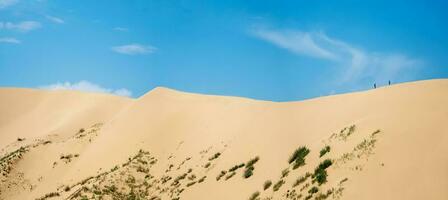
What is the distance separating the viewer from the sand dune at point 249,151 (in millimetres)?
17531

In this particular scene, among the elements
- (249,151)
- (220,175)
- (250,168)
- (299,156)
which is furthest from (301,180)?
(249,151)

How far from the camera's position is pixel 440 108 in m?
20.4

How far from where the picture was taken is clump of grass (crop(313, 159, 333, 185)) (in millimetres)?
18850

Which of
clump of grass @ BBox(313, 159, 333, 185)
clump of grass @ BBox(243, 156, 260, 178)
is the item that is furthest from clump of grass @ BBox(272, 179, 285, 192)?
clump of grass @ BBox(243, 156, 260, 178)

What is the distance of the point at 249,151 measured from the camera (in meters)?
30.2

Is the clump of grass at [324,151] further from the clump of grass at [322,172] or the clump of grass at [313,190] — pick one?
the clump of grass at [313,190]

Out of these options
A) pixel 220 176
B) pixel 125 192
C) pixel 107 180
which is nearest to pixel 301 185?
pixel 220 176

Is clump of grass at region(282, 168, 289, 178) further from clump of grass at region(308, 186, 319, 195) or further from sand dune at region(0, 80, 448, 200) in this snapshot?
clump of grass at region(308, 186, 319, 195)

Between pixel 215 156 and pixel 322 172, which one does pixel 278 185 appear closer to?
pixel 322 172

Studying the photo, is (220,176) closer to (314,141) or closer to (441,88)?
(314,141)

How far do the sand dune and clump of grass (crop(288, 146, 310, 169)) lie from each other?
0.12 m

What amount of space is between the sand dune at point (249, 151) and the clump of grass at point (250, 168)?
0.29 feet

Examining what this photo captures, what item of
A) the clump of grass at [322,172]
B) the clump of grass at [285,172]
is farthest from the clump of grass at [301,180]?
the clump of grass at [285,172]

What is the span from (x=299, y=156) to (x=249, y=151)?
701 cm
